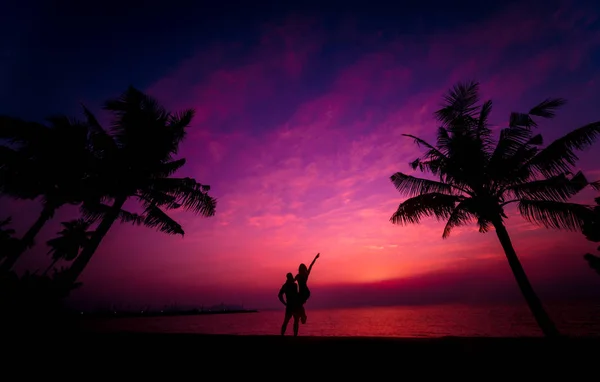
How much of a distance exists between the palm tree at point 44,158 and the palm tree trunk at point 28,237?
4402mm

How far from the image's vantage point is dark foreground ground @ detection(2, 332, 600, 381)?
10.9ft

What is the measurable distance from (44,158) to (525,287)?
1785cm

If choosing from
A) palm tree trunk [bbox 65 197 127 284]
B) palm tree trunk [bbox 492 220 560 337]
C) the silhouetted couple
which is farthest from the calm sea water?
palm tree trunk [bbox 65 197 127 284]

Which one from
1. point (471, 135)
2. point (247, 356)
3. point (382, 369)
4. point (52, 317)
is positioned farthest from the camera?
point (471, 135)

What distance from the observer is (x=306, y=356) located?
165 inches

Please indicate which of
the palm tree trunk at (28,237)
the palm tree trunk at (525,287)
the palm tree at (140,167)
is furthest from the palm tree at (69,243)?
the palm tree trunk at (525,287)

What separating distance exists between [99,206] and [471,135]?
1597cm

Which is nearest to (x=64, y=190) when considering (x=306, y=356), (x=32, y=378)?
(x=32, y=378)

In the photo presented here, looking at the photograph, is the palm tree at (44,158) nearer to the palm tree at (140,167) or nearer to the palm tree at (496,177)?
the palm tree at (140,167)

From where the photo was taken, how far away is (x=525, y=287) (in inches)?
333

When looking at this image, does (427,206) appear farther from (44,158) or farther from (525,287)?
(44,158)

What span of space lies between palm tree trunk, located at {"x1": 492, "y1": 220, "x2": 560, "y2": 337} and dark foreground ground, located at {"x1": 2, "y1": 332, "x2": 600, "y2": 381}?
4067 millimetres

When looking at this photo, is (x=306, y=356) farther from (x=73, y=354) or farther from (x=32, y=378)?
(x=73, y=354)

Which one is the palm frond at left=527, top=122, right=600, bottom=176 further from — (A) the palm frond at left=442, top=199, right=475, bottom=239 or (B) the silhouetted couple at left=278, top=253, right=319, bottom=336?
(B) the silhouetted couple at left=278, top=253, right=319, bottom=336
